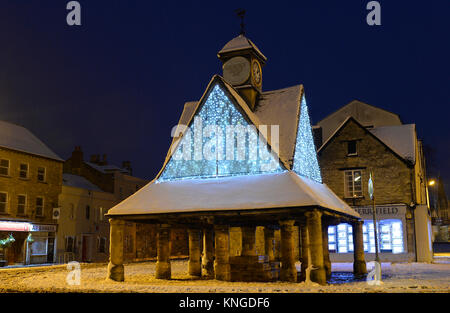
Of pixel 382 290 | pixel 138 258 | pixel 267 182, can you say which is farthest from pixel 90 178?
pixel 382 290

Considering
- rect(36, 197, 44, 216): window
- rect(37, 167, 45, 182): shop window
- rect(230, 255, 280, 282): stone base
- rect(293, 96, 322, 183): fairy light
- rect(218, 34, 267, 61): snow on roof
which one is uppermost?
rect(218, 34, 267, 61): snow on roof

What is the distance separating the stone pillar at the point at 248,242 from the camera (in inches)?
784

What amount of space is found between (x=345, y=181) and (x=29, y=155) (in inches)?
1001

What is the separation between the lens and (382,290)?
13.3 meters

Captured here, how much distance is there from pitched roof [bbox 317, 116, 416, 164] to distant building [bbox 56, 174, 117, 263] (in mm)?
22853

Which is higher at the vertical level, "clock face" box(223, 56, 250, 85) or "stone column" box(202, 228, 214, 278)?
"clock face" box(223, 56, 250, 85)

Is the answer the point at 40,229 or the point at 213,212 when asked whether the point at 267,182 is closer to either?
the point at 213,212

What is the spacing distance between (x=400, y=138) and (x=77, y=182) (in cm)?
3047

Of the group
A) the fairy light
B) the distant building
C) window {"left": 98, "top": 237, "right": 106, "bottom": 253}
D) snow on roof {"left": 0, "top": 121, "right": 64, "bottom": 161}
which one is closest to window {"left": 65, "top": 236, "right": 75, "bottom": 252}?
the distant building

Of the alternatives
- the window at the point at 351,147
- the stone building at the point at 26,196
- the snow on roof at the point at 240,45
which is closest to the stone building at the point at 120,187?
the stone building at the point at 26,196

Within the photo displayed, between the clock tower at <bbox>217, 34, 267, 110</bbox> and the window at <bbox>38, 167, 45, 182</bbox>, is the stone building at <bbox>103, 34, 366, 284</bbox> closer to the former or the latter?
the clock tower at <bbox>217, 34, 267, 110</bbox>

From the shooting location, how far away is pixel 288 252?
17344 mm

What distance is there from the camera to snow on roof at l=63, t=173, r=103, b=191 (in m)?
44.7

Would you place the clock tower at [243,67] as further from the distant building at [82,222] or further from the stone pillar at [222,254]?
the distant building at [82,222]
